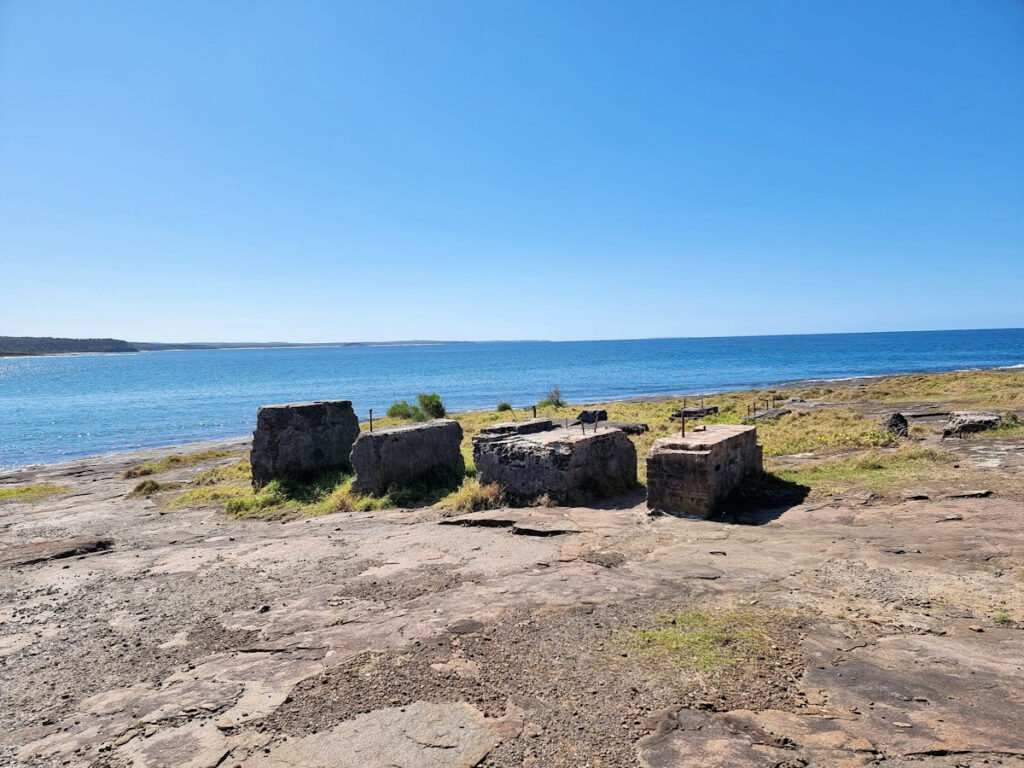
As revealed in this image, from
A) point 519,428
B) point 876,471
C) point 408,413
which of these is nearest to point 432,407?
point 408,413

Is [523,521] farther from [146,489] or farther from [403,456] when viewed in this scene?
[146,489]

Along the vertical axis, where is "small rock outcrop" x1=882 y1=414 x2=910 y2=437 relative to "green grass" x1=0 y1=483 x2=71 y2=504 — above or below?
above

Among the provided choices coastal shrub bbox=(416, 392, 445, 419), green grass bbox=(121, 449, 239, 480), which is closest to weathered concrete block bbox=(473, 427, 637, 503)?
green grass bbox=(121, 449, 239, 480)

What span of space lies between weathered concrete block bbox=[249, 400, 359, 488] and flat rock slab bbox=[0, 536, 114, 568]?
3.96 metres

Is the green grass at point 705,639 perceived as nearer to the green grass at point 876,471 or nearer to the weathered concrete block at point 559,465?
the weathered concrete block at point 559,465

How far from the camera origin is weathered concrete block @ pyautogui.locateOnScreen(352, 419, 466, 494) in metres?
11.3

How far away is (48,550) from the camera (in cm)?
877

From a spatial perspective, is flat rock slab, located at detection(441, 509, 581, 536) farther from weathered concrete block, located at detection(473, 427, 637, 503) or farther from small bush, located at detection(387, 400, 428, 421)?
small bush, located at detection(387, 400, 428, 421)

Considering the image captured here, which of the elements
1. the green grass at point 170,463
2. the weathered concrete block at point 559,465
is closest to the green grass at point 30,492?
the green grass at point 170,463

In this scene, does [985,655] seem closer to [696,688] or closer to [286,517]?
[696,688]

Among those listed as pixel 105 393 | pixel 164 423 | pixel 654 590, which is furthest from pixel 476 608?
pixel 105 393

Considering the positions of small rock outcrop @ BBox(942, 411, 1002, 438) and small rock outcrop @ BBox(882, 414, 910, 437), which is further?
small rock outcrop @ BBox(882, 414, 910, 437)

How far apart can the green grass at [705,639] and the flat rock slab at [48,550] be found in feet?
27.8

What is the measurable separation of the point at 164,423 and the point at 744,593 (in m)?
42.7
